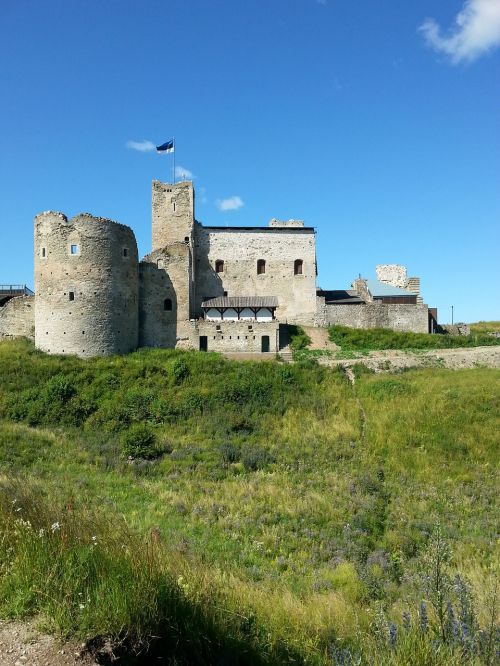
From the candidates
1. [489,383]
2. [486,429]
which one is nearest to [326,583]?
[486,429]

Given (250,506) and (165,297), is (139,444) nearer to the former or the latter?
(250,506)

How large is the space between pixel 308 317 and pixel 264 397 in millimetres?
14343

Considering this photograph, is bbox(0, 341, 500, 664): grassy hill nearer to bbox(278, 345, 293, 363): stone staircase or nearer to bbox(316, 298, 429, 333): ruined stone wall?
bbox(278, 345, 293, 363): stone staircase

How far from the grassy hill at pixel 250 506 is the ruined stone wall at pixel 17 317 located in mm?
2001

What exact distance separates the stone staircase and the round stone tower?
1043cm

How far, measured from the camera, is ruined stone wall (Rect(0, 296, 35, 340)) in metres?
32.7

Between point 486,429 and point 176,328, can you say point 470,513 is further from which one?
point 176,328

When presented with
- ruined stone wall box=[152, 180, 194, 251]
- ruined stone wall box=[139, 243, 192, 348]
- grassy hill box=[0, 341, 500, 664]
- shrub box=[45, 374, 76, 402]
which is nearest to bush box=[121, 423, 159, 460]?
grassy hill box=[0, 341, 500, 664]

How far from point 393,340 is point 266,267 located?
11230 mm

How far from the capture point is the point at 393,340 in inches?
1350

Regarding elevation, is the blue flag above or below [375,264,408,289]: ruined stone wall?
above

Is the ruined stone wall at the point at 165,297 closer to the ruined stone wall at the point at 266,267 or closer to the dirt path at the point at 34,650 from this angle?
the ruined stone wall at the point at 266,267

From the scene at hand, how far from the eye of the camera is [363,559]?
1085 cm

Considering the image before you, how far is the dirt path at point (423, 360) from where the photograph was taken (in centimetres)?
2879
